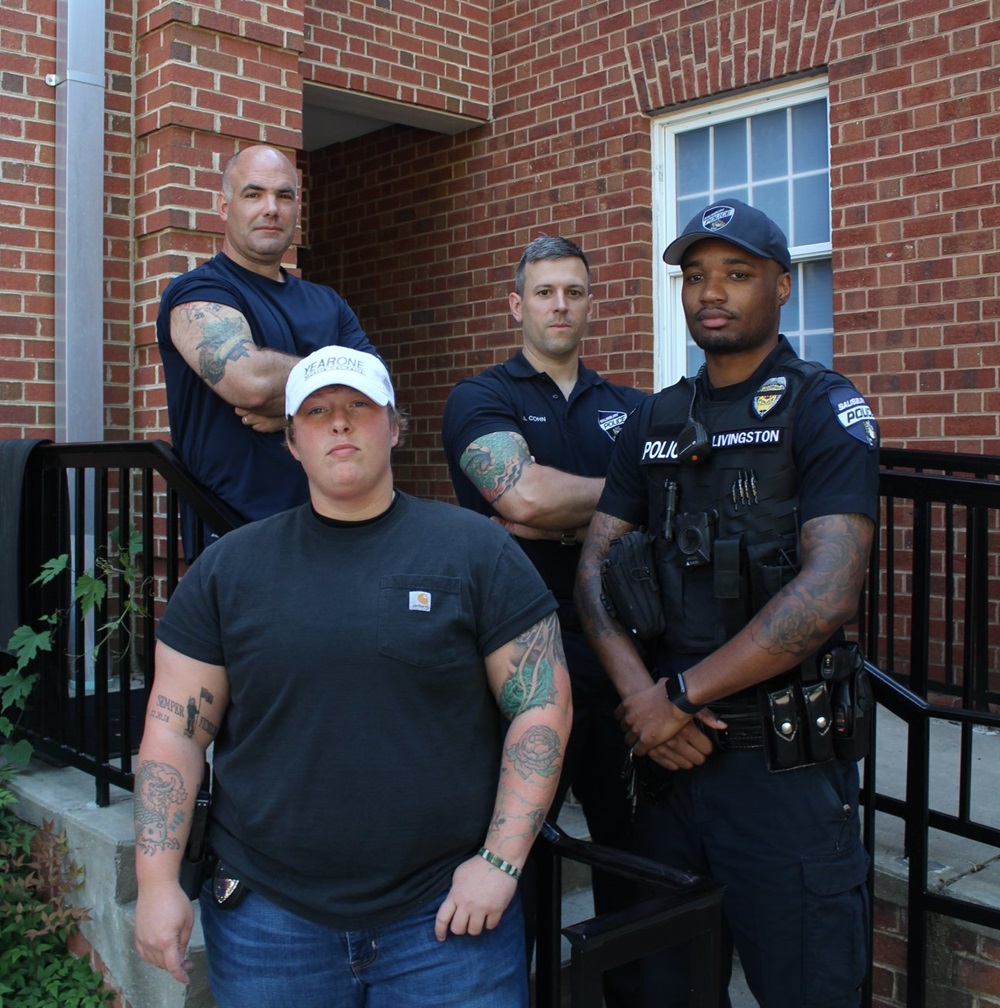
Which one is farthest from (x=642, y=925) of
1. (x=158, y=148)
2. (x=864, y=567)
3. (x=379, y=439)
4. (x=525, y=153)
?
(x=525, y=153)

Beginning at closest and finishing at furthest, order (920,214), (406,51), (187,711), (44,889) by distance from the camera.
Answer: (187,711)
(44,889)
(920,214)
(406,51)

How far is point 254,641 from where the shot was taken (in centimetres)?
200

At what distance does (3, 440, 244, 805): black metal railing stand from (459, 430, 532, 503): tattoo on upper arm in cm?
72

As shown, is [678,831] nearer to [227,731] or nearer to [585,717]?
[585,717]

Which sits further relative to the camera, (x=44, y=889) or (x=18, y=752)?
(x=18, y=752)

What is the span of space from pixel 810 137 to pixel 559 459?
325cm

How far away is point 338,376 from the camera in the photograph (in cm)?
204

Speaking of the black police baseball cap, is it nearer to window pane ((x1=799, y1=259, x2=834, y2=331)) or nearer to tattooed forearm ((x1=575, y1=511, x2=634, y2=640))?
tattooed forearm ((x1=575, y1=511, x2=634, y2=640))

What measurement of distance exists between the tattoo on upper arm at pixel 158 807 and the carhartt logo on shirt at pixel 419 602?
0.56 meters

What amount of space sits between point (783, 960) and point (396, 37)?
17.7ft

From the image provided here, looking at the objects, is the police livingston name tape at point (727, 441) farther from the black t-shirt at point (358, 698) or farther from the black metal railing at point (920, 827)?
the black metal railing at point (920, 827)

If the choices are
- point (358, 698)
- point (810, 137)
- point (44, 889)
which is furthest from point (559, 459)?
point (810, 137)

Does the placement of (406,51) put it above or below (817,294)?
above

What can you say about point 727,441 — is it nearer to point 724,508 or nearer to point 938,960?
point 724,508
